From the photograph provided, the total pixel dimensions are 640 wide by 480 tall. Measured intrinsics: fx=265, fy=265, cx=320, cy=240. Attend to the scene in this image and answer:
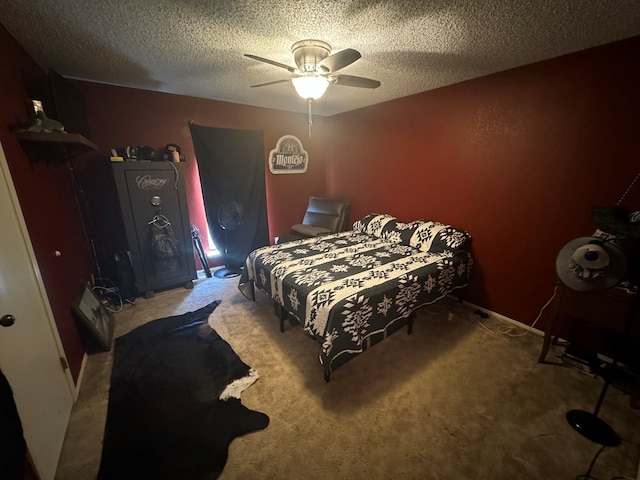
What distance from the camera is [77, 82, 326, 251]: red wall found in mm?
2945

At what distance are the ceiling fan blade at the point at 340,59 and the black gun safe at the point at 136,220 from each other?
2.20 meters

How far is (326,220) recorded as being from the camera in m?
4.02

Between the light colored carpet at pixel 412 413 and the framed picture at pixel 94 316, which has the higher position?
the framed picture at pixel 94 316

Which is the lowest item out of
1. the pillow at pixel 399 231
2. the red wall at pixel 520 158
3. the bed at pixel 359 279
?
the bed at pixel 359 279

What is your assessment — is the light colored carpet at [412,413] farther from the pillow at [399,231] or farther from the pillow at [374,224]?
the pillow at [374,224]

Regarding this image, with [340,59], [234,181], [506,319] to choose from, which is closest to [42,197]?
[234,181]

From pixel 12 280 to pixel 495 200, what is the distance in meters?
3.60

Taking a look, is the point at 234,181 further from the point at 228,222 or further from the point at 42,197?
the point at 42,197

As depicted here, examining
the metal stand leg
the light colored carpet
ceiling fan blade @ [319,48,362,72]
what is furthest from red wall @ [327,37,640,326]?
the metal stand leg

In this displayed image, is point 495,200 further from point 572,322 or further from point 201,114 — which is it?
point 201,114

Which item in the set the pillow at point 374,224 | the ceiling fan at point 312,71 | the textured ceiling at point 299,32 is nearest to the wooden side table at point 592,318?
the textured ceiling at point 299,32

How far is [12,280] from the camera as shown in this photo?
51.8 inches

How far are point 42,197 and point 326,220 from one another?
9.76 ft

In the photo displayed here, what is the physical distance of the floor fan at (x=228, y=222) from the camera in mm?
3695
